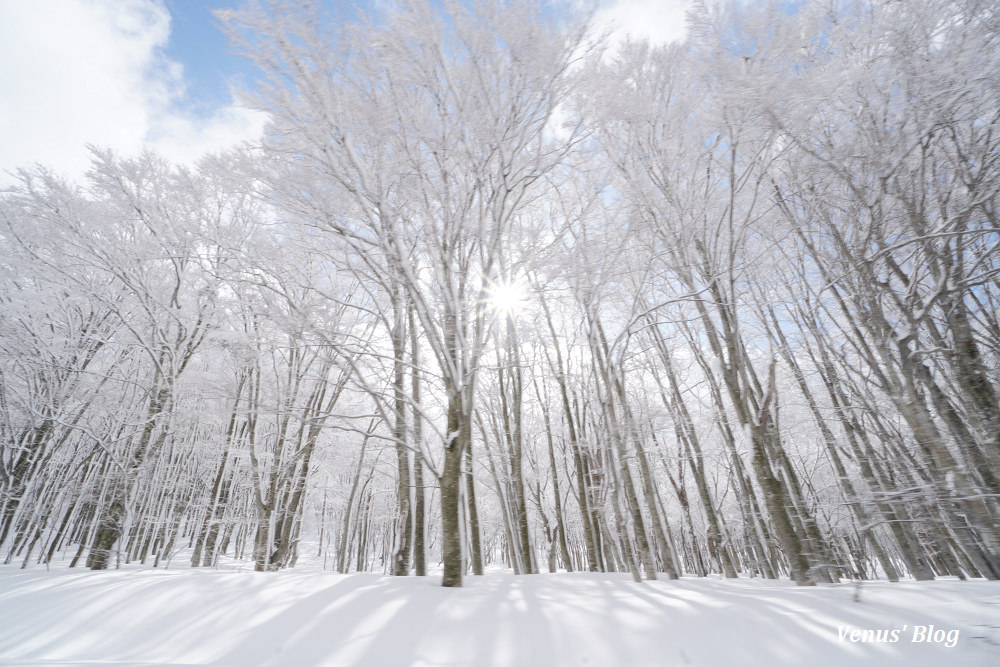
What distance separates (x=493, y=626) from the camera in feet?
10.3

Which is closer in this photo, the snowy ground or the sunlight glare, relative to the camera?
the snowy ground

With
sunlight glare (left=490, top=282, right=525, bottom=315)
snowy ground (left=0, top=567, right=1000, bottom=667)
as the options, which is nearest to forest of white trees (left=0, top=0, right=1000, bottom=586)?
sunlight glare (left=490, top=282, right=525, bottom=315)

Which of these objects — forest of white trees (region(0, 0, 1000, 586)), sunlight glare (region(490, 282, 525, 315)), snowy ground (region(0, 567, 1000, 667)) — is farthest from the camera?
sunlight glare (region(490, 282, 525, 315))

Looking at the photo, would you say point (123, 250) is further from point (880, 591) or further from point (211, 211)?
point (880, 591)

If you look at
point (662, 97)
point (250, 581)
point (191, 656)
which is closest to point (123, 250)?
point (250, 581)

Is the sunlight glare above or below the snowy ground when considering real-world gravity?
above

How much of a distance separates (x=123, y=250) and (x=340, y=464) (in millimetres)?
9284

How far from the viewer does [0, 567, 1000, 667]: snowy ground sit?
2547 mm

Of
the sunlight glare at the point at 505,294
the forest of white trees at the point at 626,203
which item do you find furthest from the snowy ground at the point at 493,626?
the sunlight glare at the point at 505,294

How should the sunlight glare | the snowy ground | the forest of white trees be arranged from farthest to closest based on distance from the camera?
the sunlight glare, the forest of white trees, the snowy ground

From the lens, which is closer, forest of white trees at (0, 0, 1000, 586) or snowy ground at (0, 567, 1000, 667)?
snowy ground at (0, 567, 1000, 667)

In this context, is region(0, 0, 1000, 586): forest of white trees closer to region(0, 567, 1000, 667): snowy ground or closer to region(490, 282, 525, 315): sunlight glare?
region(490, 282, 525, 315): sunlight glare

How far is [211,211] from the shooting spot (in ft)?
31.8

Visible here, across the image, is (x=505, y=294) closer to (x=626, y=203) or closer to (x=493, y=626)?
(x=626, y=203)
